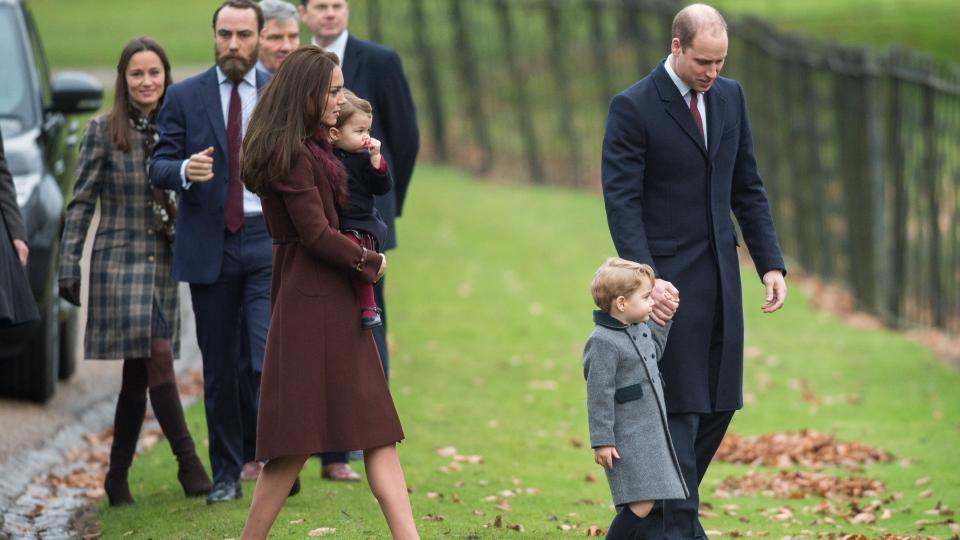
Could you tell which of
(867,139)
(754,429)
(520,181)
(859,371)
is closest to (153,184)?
(754,429)

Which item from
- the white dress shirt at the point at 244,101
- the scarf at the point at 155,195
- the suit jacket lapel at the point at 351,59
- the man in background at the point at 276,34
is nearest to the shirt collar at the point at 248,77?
the white dress shirt at the point at 244,101

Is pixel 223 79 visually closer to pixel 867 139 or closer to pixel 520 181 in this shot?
pixel 867 139

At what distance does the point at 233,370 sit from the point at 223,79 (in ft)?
4.25

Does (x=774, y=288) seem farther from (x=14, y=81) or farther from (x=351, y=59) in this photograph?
(x=14, y=81)

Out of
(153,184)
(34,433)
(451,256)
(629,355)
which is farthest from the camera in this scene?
(451,256)

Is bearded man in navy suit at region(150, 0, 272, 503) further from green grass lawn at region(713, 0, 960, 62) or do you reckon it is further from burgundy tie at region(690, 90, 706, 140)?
green grass lawn at region(713, 0, 960, 62)

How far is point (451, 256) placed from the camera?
18.3m

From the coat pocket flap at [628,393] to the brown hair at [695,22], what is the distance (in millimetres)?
1268

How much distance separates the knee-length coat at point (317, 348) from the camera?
5.95 metres

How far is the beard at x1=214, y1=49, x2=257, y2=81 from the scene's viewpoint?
24.5 feet

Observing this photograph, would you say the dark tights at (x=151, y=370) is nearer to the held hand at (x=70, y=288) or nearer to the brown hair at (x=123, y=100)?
the held hand at (x=70, y=288)

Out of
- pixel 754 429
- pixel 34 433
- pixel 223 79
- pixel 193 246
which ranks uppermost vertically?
pixel 223 79

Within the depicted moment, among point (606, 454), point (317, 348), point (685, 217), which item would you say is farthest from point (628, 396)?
point (317, 348)

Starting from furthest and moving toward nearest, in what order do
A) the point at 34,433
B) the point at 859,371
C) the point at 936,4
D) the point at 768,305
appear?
1. the point at 936,4
2. the point at 859,371
3. the point at 34,433
4. the point at 768,305
